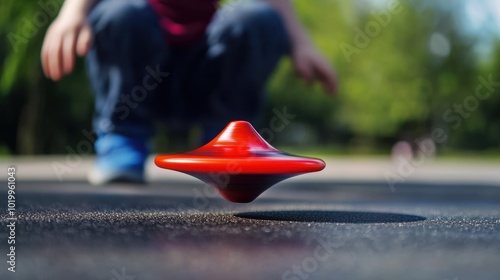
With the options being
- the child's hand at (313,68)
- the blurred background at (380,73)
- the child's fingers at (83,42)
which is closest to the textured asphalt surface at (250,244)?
the child's fingers at (83,42)

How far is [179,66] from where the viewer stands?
2975mm

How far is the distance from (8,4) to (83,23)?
189 cm

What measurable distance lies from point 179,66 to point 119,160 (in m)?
0.50

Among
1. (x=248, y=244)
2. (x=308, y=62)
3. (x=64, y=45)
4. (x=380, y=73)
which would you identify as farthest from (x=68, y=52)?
(x=380, y=73)

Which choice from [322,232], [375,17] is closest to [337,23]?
[375,17]

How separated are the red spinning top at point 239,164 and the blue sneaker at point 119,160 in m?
1.22

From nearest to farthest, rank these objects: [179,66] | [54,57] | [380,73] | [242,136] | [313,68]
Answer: [242,136] → [54,57] → [313,68] → [179,66] → [380,73]

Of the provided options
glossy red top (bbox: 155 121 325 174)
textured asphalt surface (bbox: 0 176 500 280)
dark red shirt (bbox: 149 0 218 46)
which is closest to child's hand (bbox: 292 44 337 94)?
dark red shirt (bbox: 149 0 218 46)

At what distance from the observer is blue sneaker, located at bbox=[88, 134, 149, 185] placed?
9.07 feet

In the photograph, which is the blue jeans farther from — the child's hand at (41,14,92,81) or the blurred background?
the blurred background

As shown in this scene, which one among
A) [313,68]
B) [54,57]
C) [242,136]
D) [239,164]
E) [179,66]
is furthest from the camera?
[179,66]

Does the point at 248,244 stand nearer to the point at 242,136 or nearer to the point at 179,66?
the point at 242,136

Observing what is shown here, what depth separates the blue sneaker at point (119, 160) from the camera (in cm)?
276

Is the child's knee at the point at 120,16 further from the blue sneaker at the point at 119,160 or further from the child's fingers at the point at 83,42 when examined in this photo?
the blue sneaker at the point at 119,160
